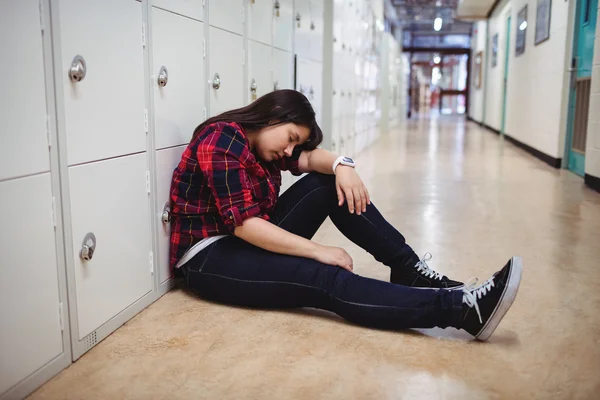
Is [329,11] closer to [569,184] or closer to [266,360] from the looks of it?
[569,184]

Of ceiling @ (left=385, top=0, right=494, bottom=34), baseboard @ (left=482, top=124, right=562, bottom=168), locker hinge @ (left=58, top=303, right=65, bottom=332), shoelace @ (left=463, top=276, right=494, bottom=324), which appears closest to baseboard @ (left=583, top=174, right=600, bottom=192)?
baseboard @ (left=482, top=124, right=562, bottom=168)

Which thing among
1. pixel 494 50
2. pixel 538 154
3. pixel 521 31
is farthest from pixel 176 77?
pixel 494 50

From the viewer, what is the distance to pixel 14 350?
3.75ft

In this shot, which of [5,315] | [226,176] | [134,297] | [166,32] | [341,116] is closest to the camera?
[5,315]

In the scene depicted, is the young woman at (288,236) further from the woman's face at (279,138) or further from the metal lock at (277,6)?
the metal lock at (277,6)

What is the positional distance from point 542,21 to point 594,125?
2.38 meters

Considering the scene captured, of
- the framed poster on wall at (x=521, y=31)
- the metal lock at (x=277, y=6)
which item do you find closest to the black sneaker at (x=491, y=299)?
the metal lock at (x=277, y=6)

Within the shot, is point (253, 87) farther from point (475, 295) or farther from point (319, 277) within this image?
point (475, 295)

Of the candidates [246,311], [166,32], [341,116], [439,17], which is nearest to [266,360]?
[246,311]

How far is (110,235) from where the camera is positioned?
150 centimetres

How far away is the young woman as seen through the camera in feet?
4.75

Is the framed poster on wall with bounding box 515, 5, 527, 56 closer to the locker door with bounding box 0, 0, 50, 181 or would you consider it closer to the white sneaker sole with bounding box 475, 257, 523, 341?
the white sneaker sole with bounding box 475, 257, 523, 341

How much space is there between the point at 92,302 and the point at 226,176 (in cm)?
→ 44

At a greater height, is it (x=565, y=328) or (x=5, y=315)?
(x=5, y=315)
